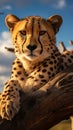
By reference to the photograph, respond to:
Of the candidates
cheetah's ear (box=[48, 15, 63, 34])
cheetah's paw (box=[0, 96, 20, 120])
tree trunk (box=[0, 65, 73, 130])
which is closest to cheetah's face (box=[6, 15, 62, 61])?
cheetah's ear (box=[48, 15, 63, 34])

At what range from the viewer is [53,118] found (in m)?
4.77

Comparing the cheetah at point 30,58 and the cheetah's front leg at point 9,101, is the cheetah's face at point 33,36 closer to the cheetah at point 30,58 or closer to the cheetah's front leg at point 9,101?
the cheetah at point 30,58

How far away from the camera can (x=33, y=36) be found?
4.64 meters

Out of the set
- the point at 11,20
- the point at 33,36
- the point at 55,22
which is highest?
the point at 11,20

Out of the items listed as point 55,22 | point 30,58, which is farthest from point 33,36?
point 55,22

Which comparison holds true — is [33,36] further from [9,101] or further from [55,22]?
[9,101]

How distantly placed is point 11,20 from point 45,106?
1100 mm

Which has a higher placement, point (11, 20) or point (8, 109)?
point (11, 20)

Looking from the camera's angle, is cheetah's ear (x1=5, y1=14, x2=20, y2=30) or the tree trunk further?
cheetah's ear (x1=5, y1=14, x2=20, y2=30)

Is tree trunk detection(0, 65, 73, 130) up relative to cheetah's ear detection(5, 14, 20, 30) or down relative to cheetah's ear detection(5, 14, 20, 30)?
down

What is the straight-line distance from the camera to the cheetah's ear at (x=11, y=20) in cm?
495

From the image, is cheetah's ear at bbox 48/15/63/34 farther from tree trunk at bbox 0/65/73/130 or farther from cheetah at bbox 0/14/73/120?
tree trunk at bbox 0/65/73/130

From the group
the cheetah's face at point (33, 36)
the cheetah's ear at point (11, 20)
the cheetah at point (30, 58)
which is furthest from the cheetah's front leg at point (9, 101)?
the cheetah's ear at point (11, 20)

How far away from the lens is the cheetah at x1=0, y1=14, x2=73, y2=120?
4.57 metres
